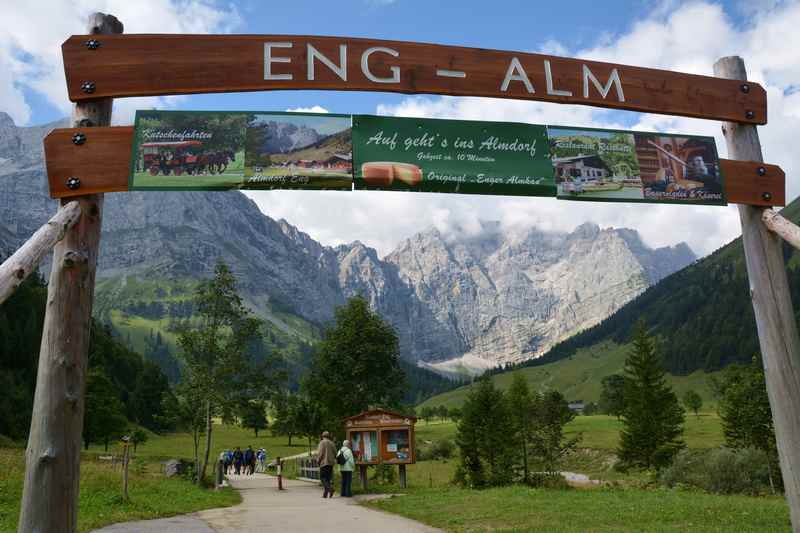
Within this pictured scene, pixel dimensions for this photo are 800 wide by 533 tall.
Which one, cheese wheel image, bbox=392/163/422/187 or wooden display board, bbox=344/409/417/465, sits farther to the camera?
wooden display board, bbox=344/409/417/465

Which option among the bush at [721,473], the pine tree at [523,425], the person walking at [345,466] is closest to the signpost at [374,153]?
the person walking at [345,466]

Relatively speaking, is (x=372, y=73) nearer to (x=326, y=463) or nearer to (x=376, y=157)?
(x=376, y=157)

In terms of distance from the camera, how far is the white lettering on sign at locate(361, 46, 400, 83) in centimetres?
751

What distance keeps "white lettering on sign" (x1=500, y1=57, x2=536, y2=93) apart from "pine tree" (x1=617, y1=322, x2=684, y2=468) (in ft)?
203

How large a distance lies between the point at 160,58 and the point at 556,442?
1492 inches

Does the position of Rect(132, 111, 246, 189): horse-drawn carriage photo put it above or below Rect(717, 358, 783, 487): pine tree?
above

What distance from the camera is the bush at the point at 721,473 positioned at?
2348cm

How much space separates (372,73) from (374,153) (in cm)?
106

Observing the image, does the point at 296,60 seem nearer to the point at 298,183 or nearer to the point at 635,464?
the point at 298,183

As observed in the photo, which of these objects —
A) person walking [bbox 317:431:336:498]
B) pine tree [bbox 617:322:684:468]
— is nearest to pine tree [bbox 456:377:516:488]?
person walking [bbox 317:431:336:498]

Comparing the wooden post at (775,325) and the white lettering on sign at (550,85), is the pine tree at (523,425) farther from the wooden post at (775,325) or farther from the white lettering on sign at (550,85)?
the white lettering on sign at (550,85)

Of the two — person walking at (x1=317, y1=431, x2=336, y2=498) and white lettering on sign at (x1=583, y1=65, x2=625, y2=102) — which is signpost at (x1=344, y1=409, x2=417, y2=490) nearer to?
person walking at (x1=317, y1=431, x2=336, y2=498)

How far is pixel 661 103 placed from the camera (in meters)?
8.36

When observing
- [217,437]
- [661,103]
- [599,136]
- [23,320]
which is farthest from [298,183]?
[217,437]
